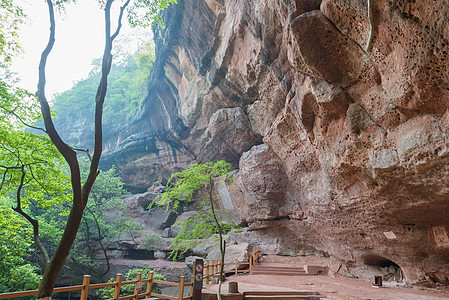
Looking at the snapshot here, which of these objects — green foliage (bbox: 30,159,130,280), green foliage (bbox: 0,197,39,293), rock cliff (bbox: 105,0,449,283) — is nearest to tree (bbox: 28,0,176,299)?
rock cliff (bbox: 105,0,449,283)

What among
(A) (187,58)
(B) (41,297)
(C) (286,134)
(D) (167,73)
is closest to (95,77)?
(D) (167,73)

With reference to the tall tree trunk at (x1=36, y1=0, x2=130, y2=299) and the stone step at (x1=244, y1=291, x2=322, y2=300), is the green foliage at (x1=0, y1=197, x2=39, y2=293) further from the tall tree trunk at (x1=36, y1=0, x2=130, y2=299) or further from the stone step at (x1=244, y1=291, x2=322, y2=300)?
the stone step at (x1=244, y1=291, x2=322, y2=300)

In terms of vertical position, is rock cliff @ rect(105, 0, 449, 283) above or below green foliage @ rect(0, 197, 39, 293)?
above

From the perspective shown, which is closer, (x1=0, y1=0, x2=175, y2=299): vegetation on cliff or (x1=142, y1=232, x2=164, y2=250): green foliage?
(x1=0, y1=0, x2=175, y2=299): vegetation on cliff

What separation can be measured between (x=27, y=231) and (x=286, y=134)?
1282cm

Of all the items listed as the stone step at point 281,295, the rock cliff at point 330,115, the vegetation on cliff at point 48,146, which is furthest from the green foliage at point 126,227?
Answer: the stone step at point 281,295

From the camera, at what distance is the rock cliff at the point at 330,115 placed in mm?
5480

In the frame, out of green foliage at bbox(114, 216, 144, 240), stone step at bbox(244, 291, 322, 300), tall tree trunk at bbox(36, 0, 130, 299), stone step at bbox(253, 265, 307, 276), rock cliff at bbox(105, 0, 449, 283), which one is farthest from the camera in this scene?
green foliage at bbox(114, 216, 144, 240)

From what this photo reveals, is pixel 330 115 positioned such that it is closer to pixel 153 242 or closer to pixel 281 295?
pixel 281 295

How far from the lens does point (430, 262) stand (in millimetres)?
8578

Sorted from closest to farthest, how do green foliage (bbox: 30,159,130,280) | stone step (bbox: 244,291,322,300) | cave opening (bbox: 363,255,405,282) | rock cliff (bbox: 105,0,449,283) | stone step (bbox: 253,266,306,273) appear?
1. rock cliff (bbox: 105,0,449,283)
2. stone step (bbox: 244,291,322,300)
3. cave opening (bbox: 363,255,405,282)
4. stone step (bbox: 253,266,306,273)
5. green foliage (bbox: 30,159,130,280)

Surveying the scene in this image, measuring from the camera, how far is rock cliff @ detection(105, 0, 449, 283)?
548 centimetres

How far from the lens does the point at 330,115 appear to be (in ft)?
27.5

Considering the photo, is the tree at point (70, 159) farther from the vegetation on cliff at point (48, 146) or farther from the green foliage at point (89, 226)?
the green foliage at point (89, 226)
